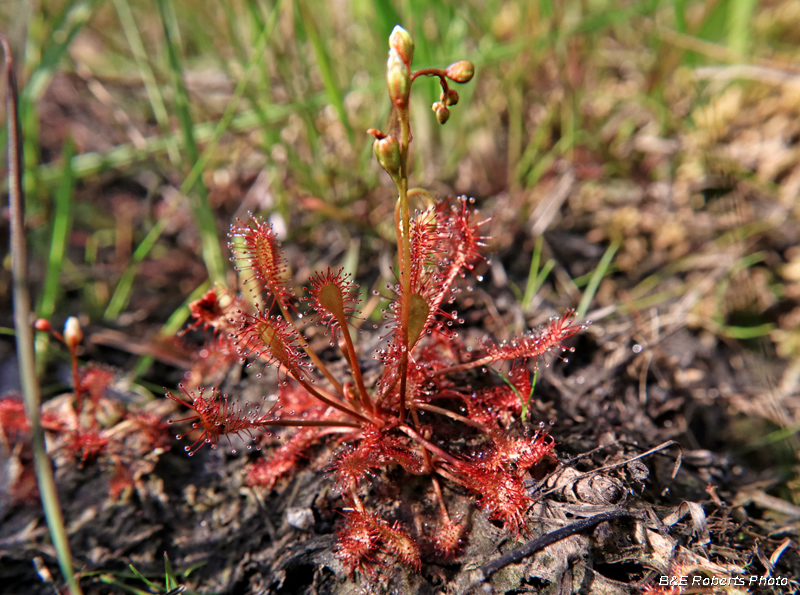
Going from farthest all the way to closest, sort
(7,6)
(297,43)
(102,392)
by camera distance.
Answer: (7,6) → (297,43) → (102,392)

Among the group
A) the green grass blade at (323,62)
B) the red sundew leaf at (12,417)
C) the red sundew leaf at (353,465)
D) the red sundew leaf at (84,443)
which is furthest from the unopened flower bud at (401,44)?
the red sundew leaf at (12,417)

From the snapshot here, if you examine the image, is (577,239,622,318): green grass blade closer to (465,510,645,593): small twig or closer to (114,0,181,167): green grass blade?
(465,510,645,593): small twig

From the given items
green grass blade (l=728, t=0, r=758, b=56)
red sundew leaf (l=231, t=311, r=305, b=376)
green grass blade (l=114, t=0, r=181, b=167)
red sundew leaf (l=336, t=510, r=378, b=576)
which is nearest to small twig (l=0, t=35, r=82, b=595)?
red sundew leaf (l=231, t=311, r=305, b=376)

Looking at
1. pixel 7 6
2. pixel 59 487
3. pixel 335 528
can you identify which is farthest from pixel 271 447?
pixel 7 6

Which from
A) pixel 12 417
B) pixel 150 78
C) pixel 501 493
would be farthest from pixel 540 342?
pixel 150 78

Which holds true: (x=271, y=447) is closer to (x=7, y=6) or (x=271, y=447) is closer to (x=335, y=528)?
(x=335, y=528)

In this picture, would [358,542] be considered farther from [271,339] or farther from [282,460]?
[271,339]

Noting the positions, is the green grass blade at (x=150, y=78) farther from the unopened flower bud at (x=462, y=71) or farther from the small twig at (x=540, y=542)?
the small twig at (x=540, y=542)
